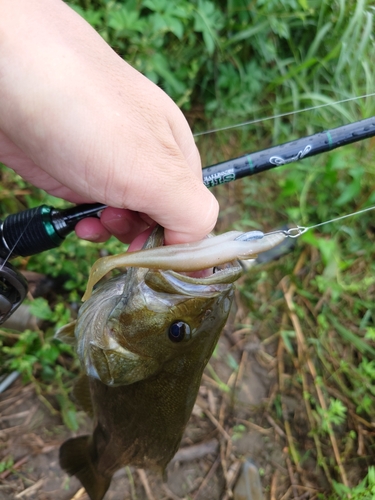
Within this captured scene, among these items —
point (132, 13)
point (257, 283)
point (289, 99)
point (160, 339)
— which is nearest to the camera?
point (160, 339)

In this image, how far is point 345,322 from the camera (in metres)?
3.15

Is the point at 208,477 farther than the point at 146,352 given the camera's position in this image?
Yes

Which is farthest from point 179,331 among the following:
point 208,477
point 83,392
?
point 208,477

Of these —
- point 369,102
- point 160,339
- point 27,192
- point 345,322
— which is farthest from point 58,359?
point 369,102

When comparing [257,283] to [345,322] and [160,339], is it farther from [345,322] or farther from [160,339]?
[160,339]

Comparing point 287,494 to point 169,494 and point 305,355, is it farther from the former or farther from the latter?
point 305,355

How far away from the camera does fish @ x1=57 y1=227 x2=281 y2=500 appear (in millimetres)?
1266

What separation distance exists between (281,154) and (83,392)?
1.52 meters

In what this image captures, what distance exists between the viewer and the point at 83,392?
2133 mm

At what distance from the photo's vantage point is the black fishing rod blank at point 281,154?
1717mm

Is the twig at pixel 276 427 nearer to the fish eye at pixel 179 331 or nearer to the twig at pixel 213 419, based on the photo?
the twig at pixel 213 419

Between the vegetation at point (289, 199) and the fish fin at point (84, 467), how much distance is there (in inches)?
15.3

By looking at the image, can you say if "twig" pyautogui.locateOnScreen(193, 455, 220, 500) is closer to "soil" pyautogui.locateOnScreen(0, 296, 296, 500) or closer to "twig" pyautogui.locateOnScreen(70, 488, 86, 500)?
"soil" pyautogui.locateOnScreen(0, 296, 296, 500)

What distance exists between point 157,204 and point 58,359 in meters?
1.63
